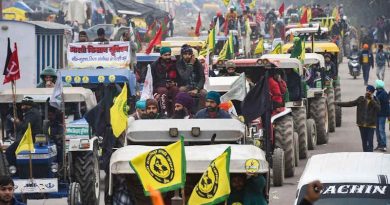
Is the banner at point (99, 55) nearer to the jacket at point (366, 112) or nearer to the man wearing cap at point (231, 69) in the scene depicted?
the man wearing cap at point (231, 69)

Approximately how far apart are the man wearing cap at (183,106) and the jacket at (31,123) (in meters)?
1.84

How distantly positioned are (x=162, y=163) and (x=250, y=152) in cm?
152

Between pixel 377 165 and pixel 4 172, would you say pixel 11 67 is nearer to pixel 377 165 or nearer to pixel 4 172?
pixel 4 172

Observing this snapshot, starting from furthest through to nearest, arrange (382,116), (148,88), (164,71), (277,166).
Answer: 1. (382,116)
2. (164,71)
3. (148,88)
4. (277,166)

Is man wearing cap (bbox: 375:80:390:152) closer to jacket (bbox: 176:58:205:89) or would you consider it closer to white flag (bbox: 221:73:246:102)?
jacket (bbox: 176:58:205:89)

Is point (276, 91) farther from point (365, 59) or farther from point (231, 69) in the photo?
point (365, 59)

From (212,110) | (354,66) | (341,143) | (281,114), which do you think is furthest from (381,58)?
(212,110)

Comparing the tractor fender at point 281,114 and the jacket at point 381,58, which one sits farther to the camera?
the jacket at point 381,58

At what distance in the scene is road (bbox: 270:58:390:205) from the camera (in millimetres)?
22828

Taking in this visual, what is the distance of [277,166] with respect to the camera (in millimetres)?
23750

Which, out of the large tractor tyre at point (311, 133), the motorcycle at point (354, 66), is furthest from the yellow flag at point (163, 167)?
the motorcycle at point (354, 66)

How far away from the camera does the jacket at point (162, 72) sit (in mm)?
24984

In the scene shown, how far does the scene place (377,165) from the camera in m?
14.9

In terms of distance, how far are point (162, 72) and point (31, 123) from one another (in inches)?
197
